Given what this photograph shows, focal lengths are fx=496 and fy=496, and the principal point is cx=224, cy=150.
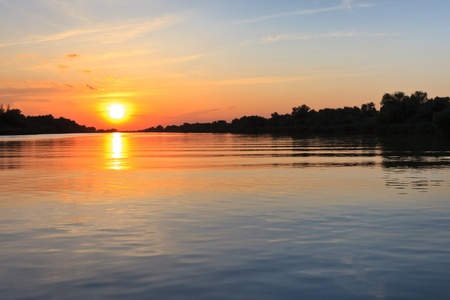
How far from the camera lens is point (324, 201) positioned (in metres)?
22.8

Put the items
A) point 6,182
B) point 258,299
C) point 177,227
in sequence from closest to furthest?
point 258,299
point 177,227
point 6,182

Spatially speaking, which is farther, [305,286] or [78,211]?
[78,211]

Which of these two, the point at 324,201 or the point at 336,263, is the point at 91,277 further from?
the point at 324,201

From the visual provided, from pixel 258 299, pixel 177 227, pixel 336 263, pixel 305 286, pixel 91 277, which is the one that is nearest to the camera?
pixel 258 299

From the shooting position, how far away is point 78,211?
67.1ft

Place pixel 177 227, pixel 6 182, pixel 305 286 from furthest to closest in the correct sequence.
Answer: pixel 6 182
pixel 177 227
pixel 305 286

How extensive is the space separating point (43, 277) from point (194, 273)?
3394mm

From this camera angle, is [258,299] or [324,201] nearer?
[258,299]

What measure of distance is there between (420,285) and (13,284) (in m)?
8.66

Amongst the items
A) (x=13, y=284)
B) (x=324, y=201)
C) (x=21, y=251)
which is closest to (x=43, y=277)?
(x=13, y=284)

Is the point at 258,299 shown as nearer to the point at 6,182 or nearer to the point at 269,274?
the point at 269,274

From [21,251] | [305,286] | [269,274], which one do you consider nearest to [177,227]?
[21,251]

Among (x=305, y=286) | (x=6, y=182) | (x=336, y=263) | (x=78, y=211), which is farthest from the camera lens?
(x=6, y=182)

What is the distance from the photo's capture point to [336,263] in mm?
12062
